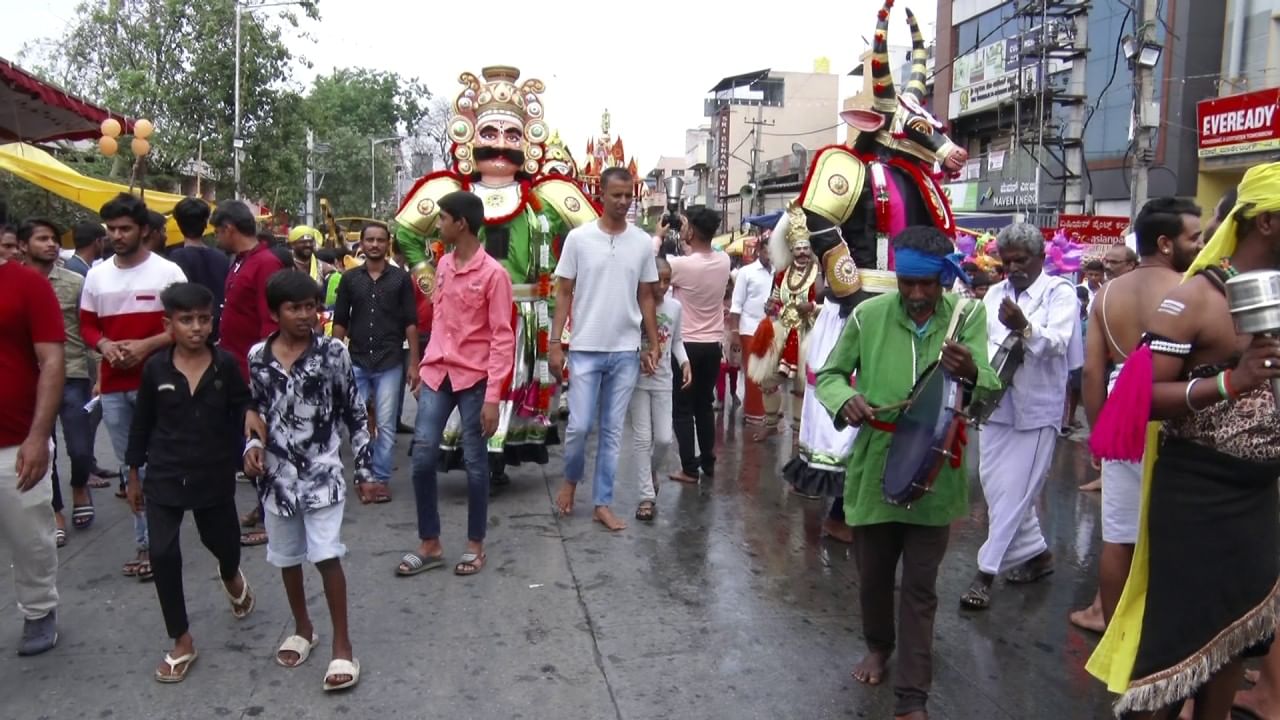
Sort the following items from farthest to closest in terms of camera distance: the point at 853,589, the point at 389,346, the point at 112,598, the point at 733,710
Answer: the point at 389,346 → the point at 853,589 → the point at 112,598 → the point at 733,710

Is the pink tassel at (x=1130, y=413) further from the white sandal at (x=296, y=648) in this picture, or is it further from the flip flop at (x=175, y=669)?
the flip flop at (x=175, y=669)

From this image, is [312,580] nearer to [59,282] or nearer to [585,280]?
[585,280]

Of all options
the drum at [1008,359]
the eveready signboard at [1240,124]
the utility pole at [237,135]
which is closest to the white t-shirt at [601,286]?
the drum at [1008,359]

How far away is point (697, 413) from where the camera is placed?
7.32m

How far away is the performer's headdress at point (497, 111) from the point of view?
6.86 metres

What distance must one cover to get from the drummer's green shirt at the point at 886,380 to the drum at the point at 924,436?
5 centimetres

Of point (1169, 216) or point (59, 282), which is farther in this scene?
point (59, 282)

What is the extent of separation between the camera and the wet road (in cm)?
371

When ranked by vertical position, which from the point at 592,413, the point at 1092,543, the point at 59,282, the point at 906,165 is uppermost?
the point at 906,165

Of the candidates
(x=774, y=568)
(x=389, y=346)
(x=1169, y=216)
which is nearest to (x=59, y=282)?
(x=389, y=346)

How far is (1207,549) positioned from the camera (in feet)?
9.43

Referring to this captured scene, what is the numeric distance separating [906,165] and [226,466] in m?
4.10

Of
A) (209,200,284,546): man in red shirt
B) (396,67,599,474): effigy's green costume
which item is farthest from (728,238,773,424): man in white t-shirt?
(209,200,284,546): man in red shirt

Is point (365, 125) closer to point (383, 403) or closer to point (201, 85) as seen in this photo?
point (201, 85)
